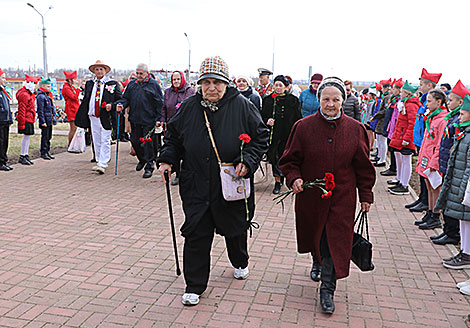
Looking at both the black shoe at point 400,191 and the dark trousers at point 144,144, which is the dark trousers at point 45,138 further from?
the black shoe at point 400,191

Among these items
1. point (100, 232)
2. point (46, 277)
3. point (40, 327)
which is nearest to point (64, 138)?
point (100, 232)

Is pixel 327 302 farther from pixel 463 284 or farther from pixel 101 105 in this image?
pixel 101 105

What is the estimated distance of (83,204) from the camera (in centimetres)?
736

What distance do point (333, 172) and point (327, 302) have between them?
1.10m

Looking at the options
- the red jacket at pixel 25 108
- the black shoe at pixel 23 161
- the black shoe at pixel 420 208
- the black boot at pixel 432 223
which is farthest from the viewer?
the black shoe at pixel 23 161

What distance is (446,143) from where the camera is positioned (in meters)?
5.68

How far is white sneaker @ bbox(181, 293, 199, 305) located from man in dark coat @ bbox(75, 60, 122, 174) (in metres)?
6.12

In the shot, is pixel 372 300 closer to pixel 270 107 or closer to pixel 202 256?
pixel 202 256

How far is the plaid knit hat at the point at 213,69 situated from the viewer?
13.3ft

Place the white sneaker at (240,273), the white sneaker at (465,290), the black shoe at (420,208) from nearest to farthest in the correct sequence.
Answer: the white sneaker at (465,290), the white sneaker at (240,273), the black shoe at (420,208)

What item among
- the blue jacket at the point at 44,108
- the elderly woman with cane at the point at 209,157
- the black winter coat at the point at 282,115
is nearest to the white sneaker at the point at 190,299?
the elderly woman with cane at the point at 209,157

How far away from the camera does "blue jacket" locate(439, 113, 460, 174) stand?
5.59 metres

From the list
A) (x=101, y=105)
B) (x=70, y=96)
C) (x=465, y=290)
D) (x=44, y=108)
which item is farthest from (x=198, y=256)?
(x=70, y=96)

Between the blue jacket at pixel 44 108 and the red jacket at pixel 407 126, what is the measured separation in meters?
7.74
